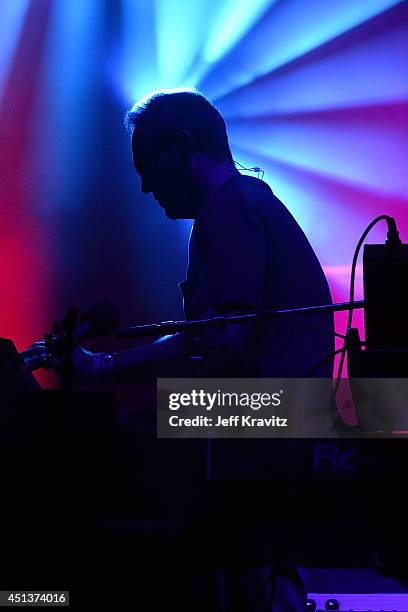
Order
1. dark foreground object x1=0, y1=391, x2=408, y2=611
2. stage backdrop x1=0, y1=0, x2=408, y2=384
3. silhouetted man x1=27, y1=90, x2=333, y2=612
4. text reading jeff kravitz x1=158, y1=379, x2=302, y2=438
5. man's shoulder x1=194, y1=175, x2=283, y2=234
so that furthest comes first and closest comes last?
1. stage backdrop x1=0, y1=0, x2=408, y2=384
2. man's shoulder x1=194, y1=175, x2=283, y2=234
3. silhouetted man x1=27, y1=90, x2=333, y2=612
4. text reading jeff kravitz x1=158, y1=379, x2=302, y2=438
5. dark foreground object x1=0, y1=391, x2=408, y2=611

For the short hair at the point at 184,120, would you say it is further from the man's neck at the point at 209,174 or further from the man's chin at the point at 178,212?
the man's chin at the point at 178,212

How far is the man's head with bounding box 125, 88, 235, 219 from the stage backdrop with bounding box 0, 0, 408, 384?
2.73 ft

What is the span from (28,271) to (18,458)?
5.81 ft

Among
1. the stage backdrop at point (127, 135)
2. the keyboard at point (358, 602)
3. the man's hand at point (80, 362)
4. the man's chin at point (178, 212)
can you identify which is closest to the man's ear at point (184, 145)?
the man's chin at point (178, 212)

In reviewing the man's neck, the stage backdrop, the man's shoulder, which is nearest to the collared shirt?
the man's shoulder

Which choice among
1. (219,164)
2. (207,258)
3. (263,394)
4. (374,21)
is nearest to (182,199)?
(219,164)

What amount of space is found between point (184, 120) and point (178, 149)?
3.8 inches

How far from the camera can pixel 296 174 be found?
2736mm

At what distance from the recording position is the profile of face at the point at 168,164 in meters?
1.84

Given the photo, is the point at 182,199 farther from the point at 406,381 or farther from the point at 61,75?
the point at 61,75

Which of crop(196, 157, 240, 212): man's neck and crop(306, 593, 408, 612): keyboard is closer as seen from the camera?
crop(306, 593, 408, 612): keyboard

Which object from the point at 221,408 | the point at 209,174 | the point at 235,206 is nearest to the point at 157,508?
the point at 221,408

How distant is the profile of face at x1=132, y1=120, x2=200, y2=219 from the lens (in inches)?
72.4

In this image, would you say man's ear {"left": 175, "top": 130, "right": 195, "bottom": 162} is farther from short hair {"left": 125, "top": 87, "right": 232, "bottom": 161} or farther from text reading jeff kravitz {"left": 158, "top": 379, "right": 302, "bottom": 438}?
text reading jeff kravitz {"left": 158, "top": 379, "right": 302, "bottom": 438}
